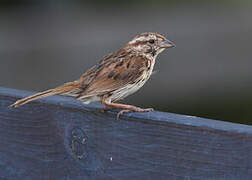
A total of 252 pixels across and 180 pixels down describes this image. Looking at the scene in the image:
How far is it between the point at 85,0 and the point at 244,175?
6.69m

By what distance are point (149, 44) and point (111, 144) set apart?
1.56 metres

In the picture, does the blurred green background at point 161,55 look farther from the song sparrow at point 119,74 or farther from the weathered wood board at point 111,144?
the weathered wood board at point 111,144

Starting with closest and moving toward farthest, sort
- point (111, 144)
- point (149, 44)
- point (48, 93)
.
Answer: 1. point (111, 144)
2. point (48, 93)
3. point (149, 44)

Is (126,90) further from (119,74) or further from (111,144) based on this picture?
(111,144)

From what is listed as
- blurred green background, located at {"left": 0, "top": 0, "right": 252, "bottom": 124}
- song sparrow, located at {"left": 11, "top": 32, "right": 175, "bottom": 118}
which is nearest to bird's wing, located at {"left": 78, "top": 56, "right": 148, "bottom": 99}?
song sparrow, located at {"left": 11, "top": 32, "right": 175, "bottom": 118}

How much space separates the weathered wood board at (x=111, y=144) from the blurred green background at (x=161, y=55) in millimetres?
4568

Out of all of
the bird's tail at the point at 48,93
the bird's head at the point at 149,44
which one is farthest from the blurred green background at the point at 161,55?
the bird's tail at the point at 48,93

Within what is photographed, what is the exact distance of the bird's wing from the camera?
4292 millimetres

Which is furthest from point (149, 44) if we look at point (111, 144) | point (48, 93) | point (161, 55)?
point (161, 55)

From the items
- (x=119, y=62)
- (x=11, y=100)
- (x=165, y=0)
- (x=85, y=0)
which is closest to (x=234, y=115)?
(x=165, y=0)

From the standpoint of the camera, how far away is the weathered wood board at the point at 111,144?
2.94m

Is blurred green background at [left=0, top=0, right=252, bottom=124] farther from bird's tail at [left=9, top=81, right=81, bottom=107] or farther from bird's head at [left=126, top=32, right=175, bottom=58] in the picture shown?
bird's tail at [left=9, top=81, right=81, bottom=107]

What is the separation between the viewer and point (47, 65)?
8.24 meters

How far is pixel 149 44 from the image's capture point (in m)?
4.69
